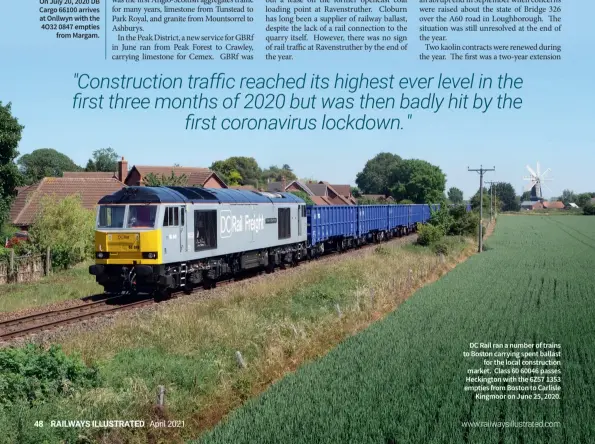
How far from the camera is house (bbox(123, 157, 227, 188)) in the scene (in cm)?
5635

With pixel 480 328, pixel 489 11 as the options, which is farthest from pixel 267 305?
pixel 489 11

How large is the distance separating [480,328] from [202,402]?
29.3ft

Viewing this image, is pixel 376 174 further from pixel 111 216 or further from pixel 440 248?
pixel 111 216

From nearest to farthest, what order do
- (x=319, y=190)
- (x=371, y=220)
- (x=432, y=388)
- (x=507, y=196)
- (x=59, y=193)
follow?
(x=432, y=388), (x=59, y=193), (x=371, y=220), (x=319, y=190), (x=507, y=196)

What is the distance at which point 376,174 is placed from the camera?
159 meters

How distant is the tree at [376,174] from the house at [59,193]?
11263 centimetres

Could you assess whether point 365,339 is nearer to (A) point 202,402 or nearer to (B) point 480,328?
(B) point 480,328

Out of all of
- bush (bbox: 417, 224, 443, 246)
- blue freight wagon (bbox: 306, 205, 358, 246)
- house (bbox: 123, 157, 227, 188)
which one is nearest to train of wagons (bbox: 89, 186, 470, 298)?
blue freight wagon (bbox: 306, 205, 358, 246)

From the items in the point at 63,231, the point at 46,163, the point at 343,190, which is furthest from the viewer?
the point at 343,190

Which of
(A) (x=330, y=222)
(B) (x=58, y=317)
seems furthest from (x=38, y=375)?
(A) (x=330, y=222)

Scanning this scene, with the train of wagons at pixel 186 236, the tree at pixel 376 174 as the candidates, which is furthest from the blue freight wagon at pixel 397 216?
the tree at pixel 376 174

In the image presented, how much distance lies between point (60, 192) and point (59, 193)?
9.2 inches

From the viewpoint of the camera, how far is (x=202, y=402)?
10867mm

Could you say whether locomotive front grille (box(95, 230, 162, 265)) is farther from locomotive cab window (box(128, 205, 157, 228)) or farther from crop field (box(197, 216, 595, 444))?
crop field (box(197, 216, 595, 444))
